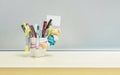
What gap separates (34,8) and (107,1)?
458 mm

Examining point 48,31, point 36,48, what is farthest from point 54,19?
point 36,48

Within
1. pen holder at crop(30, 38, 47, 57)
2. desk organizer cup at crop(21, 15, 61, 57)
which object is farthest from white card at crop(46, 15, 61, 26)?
pen holder at crop(30, 38, 47, 57)

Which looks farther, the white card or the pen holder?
the white card

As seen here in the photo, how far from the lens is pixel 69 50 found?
1246 millimetres

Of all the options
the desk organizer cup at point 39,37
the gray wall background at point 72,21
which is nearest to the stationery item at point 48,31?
the desk organizer cup at point 39,37

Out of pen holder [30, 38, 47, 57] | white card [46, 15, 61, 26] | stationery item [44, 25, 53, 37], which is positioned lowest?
pen holder [30, 38, 47, 57]

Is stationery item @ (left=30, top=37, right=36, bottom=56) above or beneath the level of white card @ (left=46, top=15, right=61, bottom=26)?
beneath

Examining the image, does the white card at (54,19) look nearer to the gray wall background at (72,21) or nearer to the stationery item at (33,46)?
the gray wall background at (72,21)

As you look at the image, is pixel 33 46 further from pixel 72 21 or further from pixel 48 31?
pixel 72 21

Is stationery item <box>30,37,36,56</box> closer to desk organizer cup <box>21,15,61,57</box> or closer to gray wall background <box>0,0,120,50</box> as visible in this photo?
desk organizer cup <box>21,15,61,57</box>

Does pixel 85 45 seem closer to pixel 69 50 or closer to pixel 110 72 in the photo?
pixel 69 50

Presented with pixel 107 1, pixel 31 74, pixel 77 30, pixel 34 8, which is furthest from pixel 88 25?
pixel 31 74

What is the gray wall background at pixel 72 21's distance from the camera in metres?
1.23

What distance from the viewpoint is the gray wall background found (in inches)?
48.5
